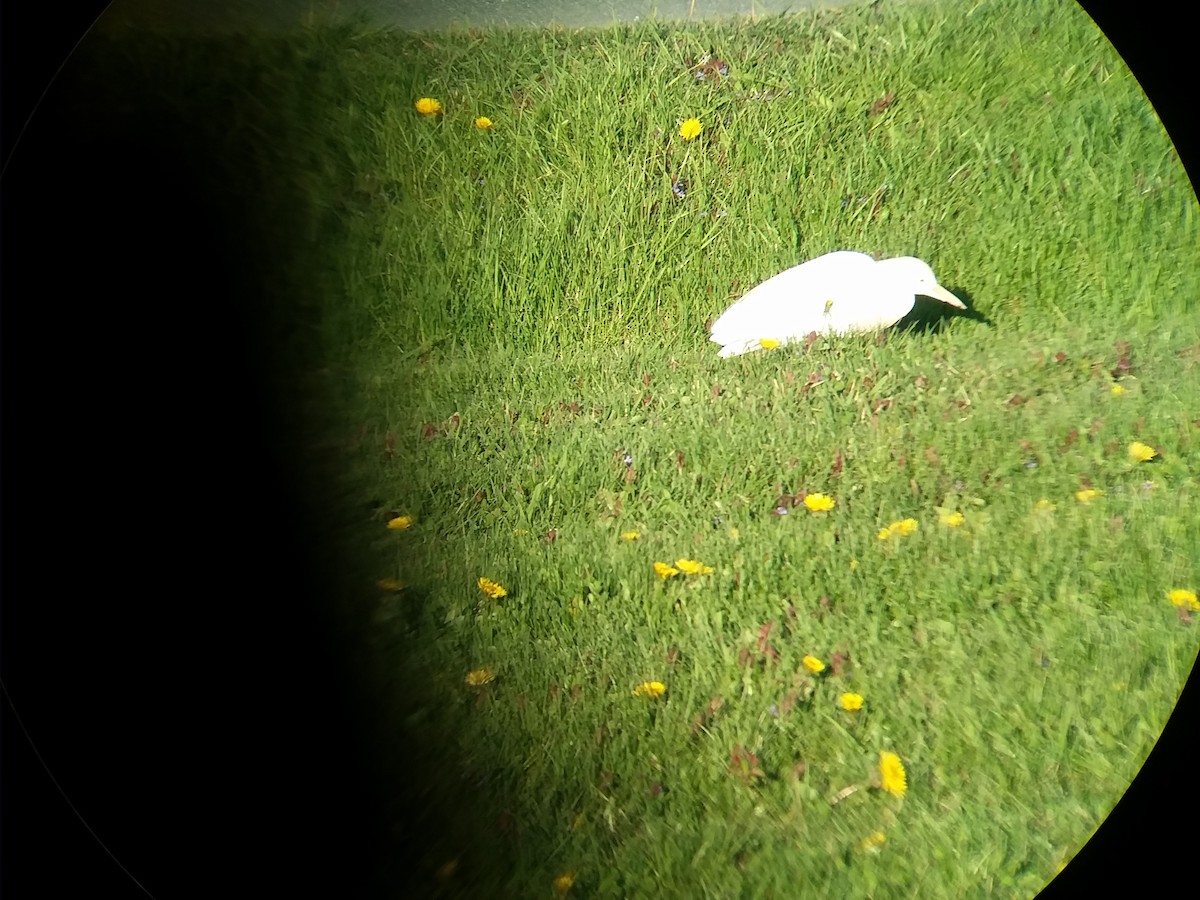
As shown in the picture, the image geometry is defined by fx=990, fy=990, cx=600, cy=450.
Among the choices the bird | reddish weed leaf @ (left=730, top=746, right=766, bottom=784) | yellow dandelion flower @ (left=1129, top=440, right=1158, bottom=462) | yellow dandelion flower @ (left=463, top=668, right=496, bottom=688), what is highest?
the bird

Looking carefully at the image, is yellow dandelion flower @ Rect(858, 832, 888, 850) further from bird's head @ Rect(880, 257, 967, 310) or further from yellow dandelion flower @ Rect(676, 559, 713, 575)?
bird's head @ Rect(880, 257, 967, 310)

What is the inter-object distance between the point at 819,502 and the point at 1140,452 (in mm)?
475

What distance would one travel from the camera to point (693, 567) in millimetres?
1280

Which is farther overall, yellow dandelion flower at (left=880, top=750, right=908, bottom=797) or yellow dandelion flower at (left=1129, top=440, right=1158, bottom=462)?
yellow dandelion flower at (left=1129, top=440, right=1158, bottom=462)

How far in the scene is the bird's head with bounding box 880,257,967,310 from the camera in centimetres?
136

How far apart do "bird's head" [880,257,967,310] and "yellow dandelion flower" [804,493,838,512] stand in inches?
12.2

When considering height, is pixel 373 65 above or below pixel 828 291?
above

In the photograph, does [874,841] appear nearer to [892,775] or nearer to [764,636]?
[892,775]

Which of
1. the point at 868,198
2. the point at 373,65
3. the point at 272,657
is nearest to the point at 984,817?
the point at 868,198

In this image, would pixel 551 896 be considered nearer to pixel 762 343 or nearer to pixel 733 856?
pixel 733 856

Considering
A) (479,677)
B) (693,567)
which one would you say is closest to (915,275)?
(693,567)

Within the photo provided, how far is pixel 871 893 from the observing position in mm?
1206

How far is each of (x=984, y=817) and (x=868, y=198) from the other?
82 cm

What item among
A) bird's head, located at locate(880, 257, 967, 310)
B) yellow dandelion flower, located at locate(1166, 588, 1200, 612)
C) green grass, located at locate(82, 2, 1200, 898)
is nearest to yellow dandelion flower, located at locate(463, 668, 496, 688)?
green grass, located at locate(82, 2, 1200, 898)
